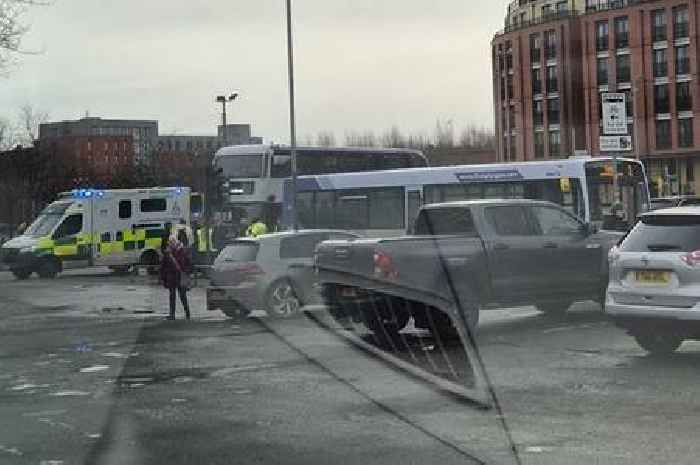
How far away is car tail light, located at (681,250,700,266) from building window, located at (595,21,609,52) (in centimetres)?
6513

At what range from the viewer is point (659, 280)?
33.2 feet

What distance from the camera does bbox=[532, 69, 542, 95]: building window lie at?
60.1 m

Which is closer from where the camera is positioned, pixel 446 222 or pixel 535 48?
pixel 446 222

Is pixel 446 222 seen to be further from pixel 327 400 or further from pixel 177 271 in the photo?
pixel 327 400

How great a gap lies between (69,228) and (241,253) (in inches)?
633

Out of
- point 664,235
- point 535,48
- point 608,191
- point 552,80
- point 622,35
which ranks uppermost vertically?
point 622,35

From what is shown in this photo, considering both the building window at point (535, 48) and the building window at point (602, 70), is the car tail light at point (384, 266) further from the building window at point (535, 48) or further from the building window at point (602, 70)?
the building window at point (602, 70)

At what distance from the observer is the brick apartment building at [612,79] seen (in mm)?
63875

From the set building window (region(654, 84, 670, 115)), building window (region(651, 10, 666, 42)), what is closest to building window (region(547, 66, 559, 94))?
building window (region(654, 84, 670, 115))

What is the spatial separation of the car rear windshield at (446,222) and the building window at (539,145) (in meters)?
53.0

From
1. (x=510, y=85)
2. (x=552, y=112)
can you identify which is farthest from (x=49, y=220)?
(x=510, y=85)

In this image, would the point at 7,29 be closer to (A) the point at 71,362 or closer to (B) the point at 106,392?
(A) the point at 71,362

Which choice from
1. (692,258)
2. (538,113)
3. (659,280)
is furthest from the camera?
(538,113)

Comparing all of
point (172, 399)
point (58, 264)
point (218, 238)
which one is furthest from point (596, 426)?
point (58, 264)
